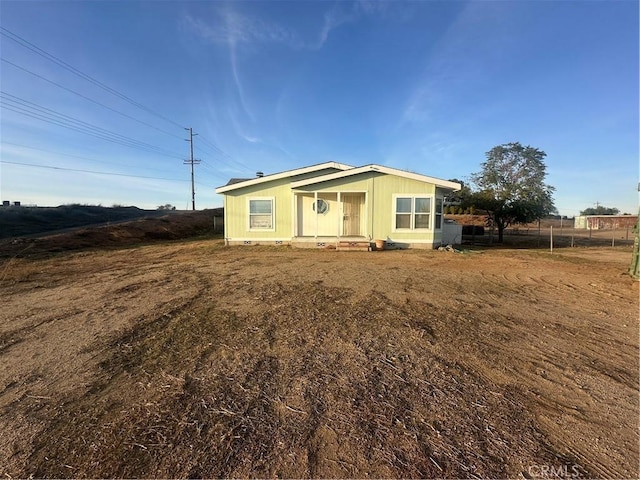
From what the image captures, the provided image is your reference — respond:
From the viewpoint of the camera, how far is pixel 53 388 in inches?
111

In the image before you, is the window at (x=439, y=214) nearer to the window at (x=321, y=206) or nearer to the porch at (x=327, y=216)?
the porch at (x=327, y=216)

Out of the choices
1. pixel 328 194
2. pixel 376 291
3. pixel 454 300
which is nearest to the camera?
pixel 454 300

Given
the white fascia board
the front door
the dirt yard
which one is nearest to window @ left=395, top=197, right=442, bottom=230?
the front door

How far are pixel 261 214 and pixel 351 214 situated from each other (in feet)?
14.8

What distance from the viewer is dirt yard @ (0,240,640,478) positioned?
2.01 m

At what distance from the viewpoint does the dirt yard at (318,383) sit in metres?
2.01

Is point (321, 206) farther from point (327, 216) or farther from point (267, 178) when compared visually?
point (267, 178)

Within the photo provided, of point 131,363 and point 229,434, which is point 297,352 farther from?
point 131,363

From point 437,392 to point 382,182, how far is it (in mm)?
11637

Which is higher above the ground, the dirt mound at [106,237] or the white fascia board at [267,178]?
the white fascia board at [267,178]

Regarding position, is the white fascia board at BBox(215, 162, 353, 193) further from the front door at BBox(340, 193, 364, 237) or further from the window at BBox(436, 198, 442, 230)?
the window at BBox(436, 198, 442, 230)

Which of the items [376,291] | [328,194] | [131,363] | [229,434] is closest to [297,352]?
[229,434]

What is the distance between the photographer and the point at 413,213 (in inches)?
533

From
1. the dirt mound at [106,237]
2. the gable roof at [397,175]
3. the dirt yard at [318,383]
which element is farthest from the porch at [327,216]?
the dirt mound at [106,237]
